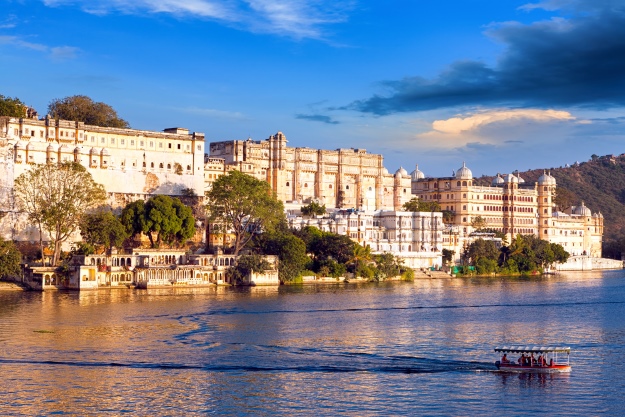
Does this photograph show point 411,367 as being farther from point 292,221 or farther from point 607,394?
point 292,221

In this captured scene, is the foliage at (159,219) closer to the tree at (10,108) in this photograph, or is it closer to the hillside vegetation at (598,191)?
the tree at (10,108)

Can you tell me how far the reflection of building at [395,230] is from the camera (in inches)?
3676

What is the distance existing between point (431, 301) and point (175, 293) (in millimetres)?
16640

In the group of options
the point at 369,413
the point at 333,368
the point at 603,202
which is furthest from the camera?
the point at 603,202

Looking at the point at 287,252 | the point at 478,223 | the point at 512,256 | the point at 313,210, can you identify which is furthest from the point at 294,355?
the point at 478,223

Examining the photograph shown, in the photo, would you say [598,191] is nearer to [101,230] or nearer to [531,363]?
[101,230]

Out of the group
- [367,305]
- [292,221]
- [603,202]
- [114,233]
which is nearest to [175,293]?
[114,233]

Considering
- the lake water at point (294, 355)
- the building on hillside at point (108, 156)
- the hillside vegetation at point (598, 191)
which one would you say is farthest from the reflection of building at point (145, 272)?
the hillside vegetation at point (598, 191)

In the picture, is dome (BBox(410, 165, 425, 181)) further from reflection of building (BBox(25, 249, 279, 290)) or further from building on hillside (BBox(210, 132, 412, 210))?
reflection of building (BBox(25, 249, 279, 290))

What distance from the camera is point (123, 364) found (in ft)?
117

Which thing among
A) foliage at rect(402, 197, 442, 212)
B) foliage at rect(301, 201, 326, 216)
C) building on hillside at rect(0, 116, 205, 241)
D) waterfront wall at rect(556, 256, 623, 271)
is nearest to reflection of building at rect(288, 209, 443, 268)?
foliage at rect(301, 201, 326, 216)

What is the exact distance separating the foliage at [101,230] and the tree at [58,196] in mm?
757

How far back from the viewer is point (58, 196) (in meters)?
72.6

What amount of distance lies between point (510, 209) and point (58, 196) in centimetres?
6713
